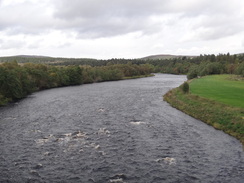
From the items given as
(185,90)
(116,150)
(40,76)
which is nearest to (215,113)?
(116,150)

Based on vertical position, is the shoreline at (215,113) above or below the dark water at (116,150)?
above

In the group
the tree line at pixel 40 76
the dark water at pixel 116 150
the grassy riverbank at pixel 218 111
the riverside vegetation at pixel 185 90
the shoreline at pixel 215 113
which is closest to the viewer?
the dark water at pixel 116 150

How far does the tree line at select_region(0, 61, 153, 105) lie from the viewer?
75562mm

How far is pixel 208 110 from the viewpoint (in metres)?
48.7

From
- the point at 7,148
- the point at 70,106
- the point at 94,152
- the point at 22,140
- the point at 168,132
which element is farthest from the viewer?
the point at 70,106

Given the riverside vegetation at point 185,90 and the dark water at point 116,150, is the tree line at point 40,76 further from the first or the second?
the dark water at point 116,150

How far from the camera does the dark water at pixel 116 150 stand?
24297 millimetres

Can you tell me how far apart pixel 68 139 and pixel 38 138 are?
16.1ft

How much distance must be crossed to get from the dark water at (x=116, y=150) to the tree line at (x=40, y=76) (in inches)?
1073

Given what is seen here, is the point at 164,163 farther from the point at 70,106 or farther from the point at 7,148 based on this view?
the point at 70,106

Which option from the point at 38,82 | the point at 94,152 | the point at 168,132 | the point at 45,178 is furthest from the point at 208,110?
the point at 38,82

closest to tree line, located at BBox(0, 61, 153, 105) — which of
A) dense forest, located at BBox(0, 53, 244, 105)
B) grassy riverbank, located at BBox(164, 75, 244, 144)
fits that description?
dense forest, located at BBox(0, 53, 244, 105)

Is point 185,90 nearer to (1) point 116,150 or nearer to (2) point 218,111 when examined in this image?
(2) point 218,111

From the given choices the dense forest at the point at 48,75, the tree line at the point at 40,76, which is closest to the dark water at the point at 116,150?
the tree line at the point at 40,76
